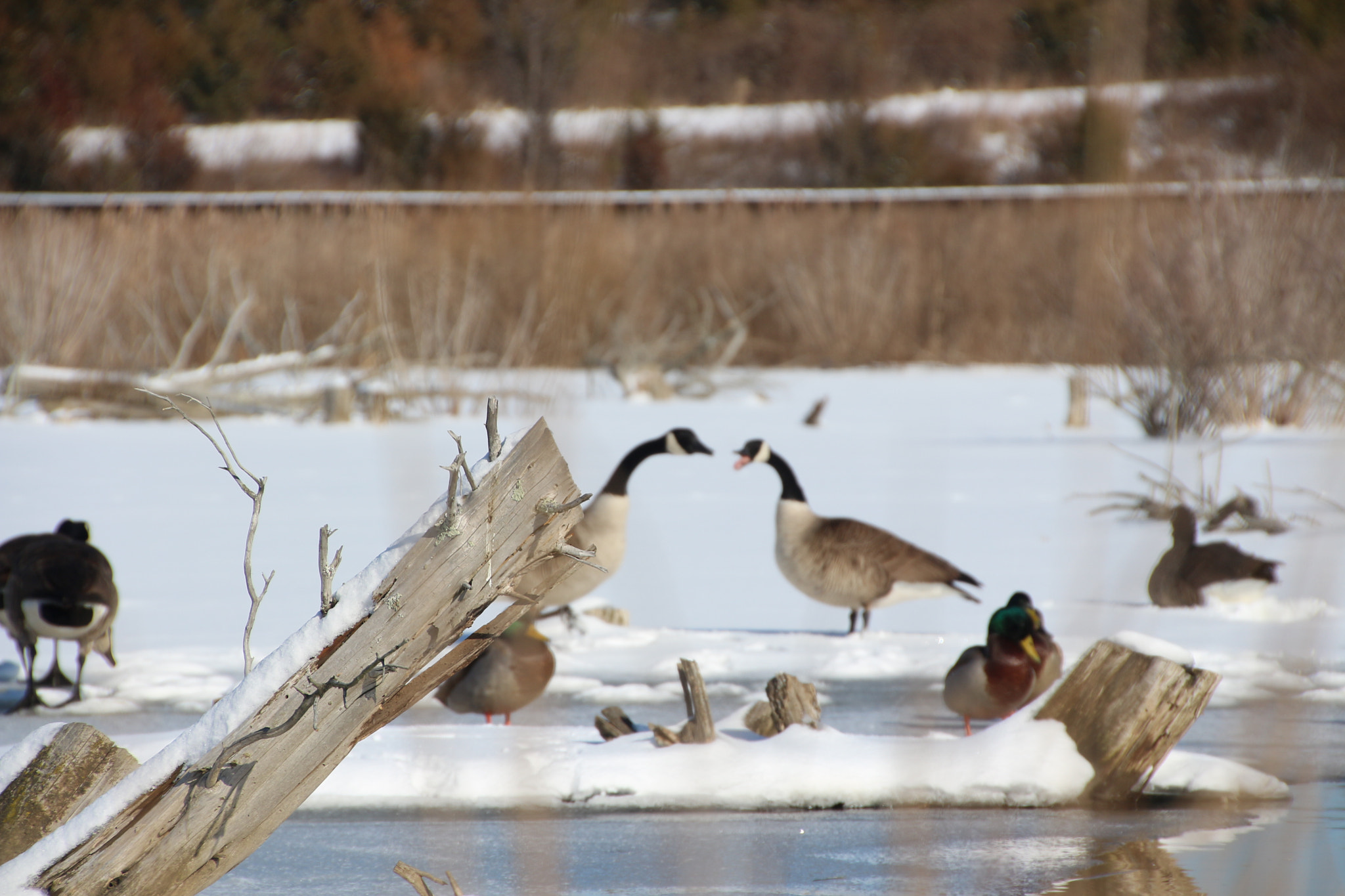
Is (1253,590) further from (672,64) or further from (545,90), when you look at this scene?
(672,64)

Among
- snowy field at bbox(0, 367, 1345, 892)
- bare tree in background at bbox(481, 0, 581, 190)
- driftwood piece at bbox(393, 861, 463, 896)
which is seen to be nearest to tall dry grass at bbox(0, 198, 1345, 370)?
snowy field at bbox(0, 367, 1345, 892)

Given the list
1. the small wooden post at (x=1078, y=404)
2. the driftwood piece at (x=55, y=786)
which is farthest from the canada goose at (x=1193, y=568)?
the small wooden post at (x=1078, y=404)

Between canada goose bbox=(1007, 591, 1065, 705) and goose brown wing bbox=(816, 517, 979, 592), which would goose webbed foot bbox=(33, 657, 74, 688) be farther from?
canada goose bbox=(1007, 591, 1065, 705)

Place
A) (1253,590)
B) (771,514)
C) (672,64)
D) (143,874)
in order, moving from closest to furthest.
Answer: (143,874) < (1253,590) < (771,514) < (672,64)

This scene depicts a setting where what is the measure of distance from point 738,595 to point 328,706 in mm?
4338

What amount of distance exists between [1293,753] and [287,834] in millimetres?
2349

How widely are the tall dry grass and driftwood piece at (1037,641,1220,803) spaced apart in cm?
728

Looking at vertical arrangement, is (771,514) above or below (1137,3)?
below

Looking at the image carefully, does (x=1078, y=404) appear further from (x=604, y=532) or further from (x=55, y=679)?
(x=55, y=679)

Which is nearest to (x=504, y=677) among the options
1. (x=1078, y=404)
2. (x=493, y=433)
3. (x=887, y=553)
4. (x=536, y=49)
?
(x=887, y=553)

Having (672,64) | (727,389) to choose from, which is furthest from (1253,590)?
(672,64)

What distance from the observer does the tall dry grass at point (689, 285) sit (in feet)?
32.2

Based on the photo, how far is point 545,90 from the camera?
3725 cm

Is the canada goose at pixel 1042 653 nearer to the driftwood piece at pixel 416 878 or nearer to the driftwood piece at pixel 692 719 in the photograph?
the driftwood piece at pixel 692 719
